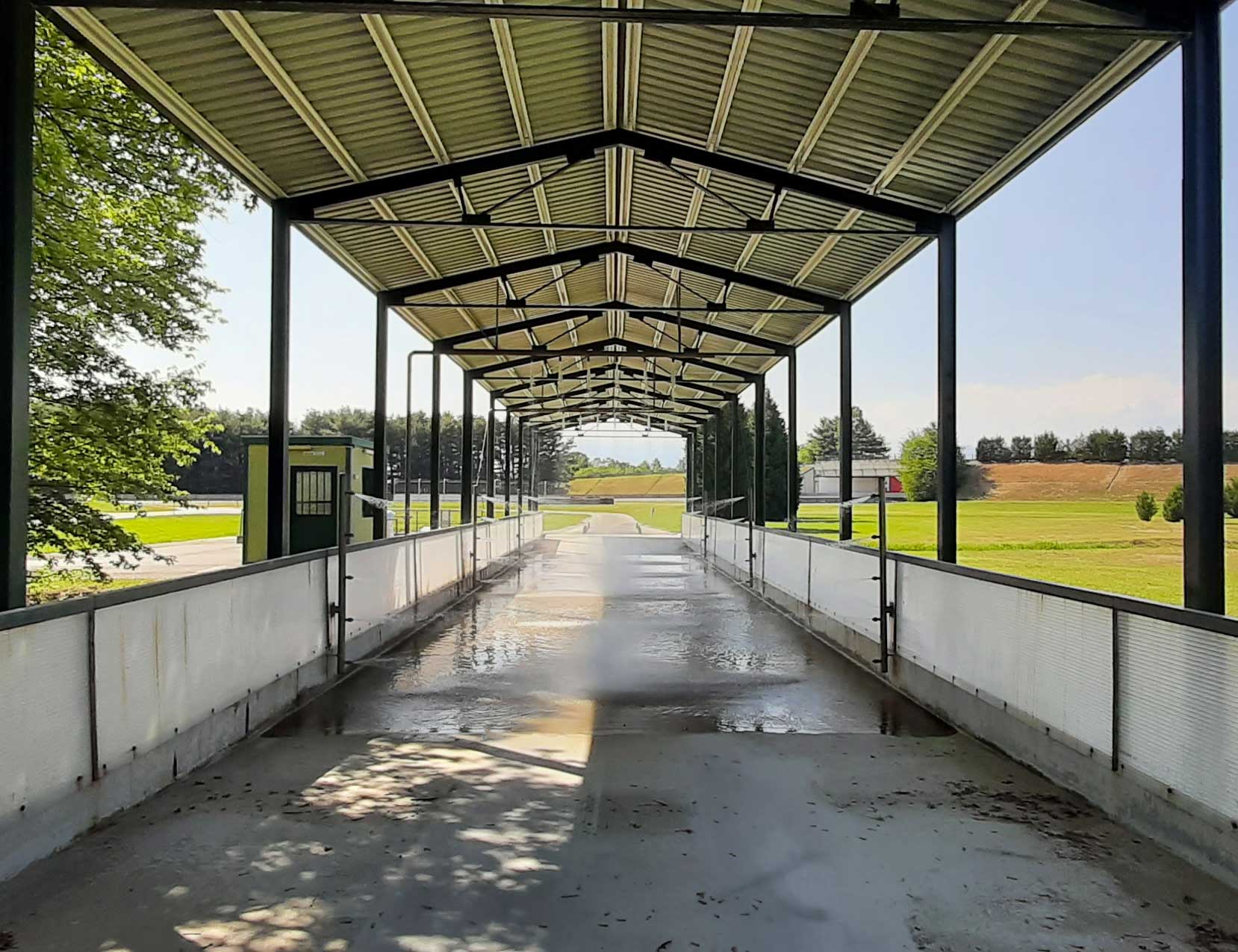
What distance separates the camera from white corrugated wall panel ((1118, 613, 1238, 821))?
389 cm

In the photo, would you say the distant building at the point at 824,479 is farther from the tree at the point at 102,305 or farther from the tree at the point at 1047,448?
the tree at the point at 102,305

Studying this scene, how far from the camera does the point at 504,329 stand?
17.2 metres

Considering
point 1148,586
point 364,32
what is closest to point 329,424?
point 1148,586

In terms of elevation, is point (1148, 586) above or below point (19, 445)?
below

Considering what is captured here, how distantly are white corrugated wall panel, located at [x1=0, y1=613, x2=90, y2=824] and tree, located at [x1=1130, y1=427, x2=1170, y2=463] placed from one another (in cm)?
4796

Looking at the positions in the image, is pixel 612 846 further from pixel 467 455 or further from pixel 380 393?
pixel 467 455

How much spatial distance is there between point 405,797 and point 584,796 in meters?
0.94

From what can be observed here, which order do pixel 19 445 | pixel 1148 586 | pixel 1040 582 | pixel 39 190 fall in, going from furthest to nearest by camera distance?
pixel 1148 586
pixel 39 190
pixel 1040 582
pixel 19 445

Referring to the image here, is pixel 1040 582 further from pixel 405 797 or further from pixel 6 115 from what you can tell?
pixel 6 115

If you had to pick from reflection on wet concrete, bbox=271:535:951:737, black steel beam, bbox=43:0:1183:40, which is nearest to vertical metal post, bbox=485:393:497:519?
reflection on wet concrete, bbox=271:535:951:737

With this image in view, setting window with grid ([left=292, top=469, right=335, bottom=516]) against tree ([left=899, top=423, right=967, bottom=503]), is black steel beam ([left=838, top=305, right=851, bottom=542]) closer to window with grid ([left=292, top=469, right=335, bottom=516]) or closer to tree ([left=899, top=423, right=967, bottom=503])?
window with grid ([left=292, top=469, right=335, bottom=516])

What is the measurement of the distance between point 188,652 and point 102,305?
414 inches

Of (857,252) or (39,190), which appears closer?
(857,252)

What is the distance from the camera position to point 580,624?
11.8m
